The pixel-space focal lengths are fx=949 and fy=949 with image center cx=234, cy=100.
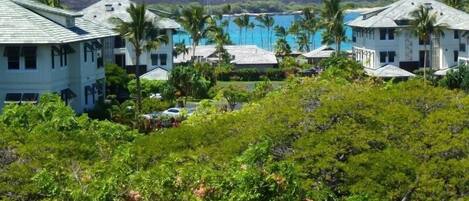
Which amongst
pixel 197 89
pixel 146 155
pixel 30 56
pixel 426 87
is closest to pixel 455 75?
pixel 197 89

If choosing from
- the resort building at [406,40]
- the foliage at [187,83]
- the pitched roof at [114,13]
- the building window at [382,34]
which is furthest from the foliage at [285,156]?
the building window at [382,34]

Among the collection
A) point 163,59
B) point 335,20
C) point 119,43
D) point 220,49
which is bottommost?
point 163,59

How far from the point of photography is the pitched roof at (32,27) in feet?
136

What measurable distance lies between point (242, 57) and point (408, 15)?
17.9m

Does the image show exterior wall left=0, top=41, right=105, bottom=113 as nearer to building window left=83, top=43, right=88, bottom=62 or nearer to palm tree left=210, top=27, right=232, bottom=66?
building window left=83, top=43, right=88, bottom=62

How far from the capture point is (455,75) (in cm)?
6072

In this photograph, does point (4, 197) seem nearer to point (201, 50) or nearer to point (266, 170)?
point (266, 170)

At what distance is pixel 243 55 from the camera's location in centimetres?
9238

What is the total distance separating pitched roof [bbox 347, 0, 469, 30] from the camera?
7862 cm

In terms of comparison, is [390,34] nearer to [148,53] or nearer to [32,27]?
[148,53]

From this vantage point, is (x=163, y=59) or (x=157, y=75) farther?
(x=163, y=59)

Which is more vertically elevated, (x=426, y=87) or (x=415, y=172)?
(x=426, y=87)

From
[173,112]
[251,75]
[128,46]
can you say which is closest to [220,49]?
[251,75]

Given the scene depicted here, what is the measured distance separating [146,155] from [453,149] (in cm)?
695
